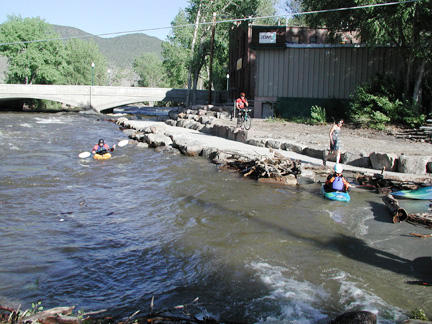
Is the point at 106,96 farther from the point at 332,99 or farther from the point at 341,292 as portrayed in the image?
the point at 341,292

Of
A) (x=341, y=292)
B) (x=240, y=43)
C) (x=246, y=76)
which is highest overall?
(x=240, y=43)

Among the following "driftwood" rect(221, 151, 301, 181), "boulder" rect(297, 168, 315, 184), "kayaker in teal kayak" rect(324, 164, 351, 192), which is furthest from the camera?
A: "driftwood" rect(221, 151, 301, 181)

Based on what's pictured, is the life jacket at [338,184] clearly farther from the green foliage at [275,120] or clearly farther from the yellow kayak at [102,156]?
the green foliage at [275,120]

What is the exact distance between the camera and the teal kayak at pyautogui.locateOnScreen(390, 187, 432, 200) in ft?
33.7

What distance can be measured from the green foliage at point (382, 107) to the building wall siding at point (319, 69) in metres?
2.98

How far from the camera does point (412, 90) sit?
21.7 meters

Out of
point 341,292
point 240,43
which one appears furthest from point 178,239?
point 240,43

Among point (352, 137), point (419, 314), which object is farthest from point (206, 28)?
point (419, 314)

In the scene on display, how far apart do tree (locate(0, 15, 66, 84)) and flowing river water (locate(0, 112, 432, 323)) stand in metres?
48.2

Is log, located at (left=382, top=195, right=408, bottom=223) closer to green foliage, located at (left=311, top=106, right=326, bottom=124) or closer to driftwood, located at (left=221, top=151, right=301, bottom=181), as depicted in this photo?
driftwood, located at (left=221, top=151, right=301, bottom=181)

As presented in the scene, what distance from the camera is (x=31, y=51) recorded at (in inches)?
2157

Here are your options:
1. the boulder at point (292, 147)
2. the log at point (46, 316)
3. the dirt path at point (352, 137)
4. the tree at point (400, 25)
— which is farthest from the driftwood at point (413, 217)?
the tree at point (400, 25)

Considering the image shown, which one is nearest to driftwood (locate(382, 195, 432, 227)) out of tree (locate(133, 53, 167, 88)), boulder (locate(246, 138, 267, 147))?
boulder (locate(246, 138, 267, 147))

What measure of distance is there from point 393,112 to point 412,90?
2896 millimetres
